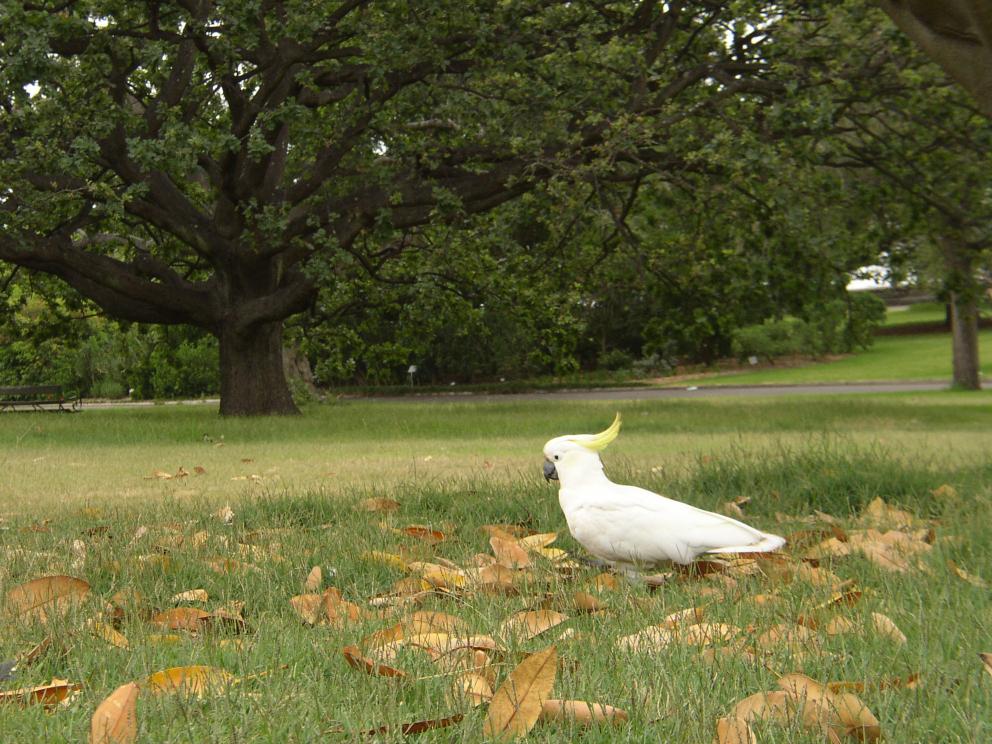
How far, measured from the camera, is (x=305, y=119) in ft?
44.2

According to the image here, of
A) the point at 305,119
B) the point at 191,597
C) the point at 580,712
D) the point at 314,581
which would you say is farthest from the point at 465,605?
the point at 305,119

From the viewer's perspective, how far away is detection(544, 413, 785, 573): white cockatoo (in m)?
3.16

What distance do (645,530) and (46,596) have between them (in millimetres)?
1794

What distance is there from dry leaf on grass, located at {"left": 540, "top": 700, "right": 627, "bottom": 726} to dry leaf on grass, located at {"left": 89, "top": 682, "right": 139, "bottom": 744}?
697mm

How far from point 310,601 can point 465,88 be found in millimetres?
11559

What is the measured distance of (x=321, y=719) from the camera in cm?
178

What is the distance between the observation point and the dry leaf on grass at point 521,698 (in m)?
1.71

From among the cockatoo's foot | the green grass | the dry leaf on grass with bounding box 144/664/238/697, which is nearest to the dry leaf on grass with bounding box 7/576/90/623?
the dry leaf on grass with bounding box 144/664/238/697

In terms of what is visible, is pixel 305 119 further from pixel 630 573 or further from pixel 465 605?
pixel 465 605

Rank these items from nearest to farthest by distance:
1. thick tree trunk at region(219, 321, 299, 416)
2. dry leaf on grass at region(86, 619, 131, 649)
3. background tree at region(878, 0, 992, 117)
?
1. dry leaf on grass at region(86, 619, 131, 649)
2. background tree at region(878, 0, 992, 117)
3. thick tree trunk at region(219, 321, 299, 416)

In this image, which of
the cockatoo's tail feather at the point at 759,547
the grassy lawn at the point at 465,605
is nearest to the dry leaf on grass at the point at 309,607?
the grassy lawn at the point at 465,605

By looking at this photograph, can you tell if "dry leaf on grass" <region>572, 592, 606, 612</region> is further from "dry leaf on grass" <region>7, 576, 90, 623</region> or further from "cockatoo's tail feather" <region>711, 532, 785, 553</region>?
"dry leaf on grass" <region>7, 576, 90, 623</region>

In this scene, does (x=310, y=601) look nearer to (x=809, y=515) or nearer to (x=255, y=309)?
(x=809, y=515)

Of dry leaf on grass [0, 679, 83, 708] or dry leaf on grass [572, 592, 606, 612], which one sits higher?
dry leaf on grass [0, 679, 83, 708]
